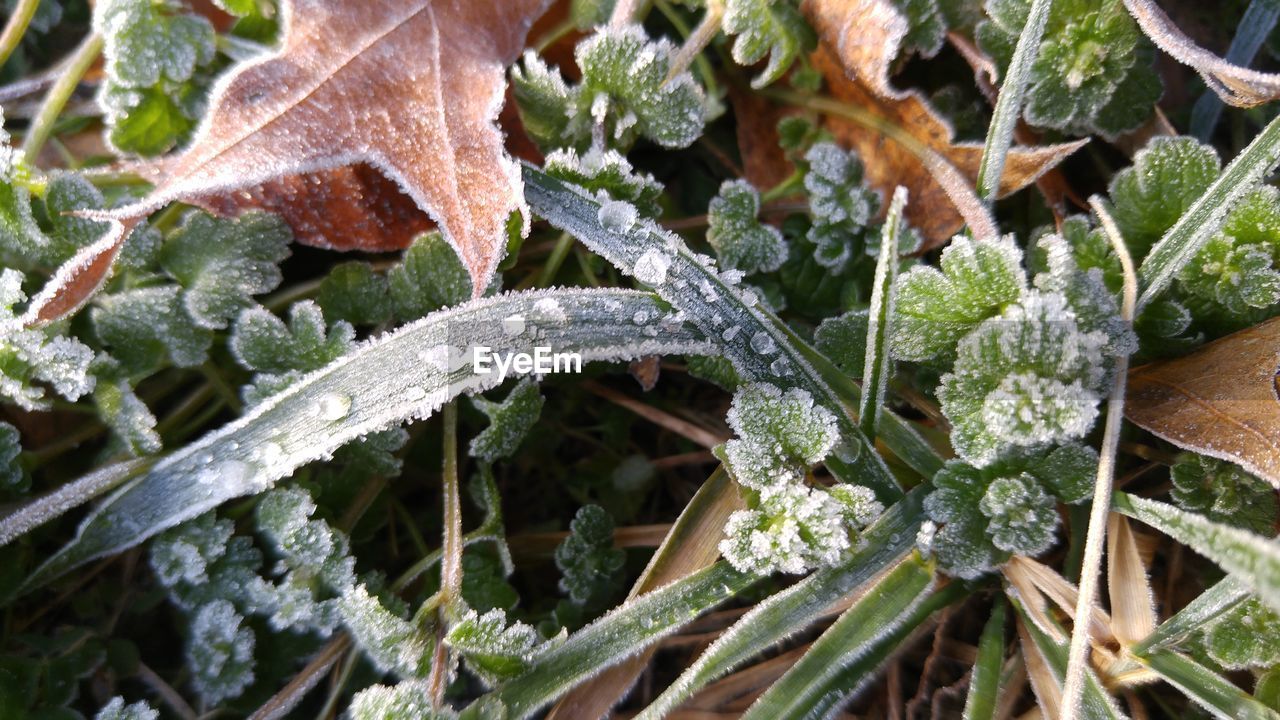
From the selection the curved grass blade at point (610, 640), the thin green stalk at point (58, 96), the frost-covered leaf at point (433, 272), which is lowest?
the curved grass blade at point (610, 640)

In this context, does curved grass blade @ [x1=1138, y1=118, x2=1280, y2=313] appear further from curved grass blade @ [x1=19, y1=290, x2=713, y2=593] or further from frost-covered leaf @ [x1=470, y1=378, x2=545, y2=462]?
frost-covered leaf @ [x1=470, y1=378, x2=545, y2=462]

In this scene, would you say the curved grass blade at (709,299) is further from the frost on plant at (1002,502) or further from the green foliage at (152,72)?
the green foliage at (152,72)

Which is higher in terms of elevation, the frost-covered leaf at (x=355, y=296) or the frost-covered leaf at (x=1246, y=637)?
the frost-covered leaf at (x=355, y=296)

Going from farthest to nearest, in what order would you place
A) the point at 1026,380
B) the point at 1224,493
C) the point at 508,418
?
the point at 508,418 < the point at 1224,493 < the point at 1026,380

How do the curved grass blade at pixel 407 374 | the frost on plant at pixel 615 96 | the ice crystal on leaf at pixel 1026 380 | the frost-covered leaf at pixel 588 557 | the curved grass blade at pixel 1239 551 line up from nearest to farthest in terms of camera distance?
the curved grass blade at pixel 1239 551 < the ice crystal on leaf at pixel 1026 380 < the curved grass blade at pixel 407 374 < the frost on plant at pixel 615 96 < the frost-covered leaf at pixel 588 557

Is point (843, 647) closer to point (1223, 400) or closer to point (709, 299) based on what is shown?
point (709, 299)

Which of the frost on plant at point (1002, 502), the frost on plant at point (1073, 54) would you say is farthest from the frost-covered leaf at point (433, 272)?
the frost on plant at point (1073, 54)

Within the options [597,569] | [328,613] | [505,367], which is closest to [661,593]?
[597,569]

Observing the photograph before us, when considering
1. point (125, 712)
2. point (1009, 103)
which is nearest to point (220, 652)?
point (125, 712)

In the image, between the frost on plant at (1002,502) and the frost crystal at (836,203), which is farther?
the frost crystal at (836,203)
